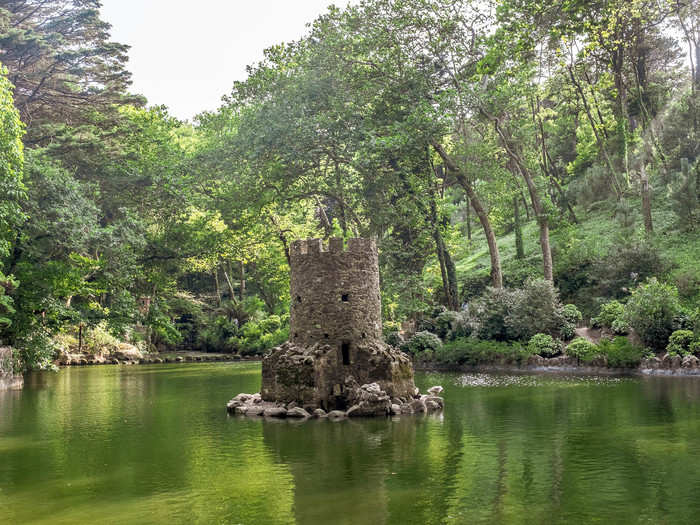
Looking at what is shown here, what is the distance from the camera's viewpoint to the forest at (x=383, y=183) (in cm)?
2958

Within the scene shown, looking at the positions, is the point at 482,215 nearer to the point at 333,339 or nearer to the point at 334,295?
the point at 334,295

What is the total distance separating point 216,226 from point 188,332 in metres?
13.0

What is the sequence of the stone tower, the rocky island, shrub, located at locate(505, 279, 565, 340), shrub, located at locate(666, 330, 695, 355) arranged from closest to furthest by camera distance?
the rocky island < the stone tower < shrub, located at locate(666, 330, 695, 355) < shrub, located at locate(505, 279, 565, 340)

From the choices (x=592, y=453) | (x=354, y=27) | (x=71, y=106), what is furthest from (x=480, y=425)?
(x=71, y=106)

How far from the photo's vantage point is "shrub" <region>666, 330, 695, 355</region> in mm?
25719

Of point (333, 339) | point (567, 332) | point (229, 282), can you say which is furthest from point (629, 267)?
point (229, 282)

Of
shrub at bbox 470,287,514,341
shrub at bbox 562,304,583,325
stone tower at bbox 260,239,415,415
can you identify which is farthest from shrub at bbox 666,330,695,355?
stone tower at bbox 260,239,415,415

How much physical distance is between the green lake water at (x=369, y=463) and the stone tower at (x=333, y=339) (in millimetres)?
1373

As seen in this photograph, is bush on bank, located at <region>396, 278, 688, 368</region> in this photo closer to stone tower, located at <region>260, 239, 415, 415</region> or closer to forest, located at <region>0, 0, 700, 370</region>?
forest, located at <region>0, 0, 700, 370</region>

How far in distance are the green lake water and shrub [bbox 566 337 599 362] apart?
599 centimetres

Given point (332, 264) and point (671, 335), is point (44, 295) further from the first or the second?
point (671, 335)

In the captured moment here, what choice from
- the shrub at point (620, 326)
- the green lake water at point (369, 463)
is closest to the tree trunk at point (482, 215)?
the shrub at point (620, 326)

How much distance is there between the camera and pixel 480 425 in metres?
16.3

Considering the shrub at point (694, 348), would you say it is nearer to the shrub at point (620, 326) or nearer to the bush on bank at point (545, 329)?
the bush on bank at point (545, 329)
